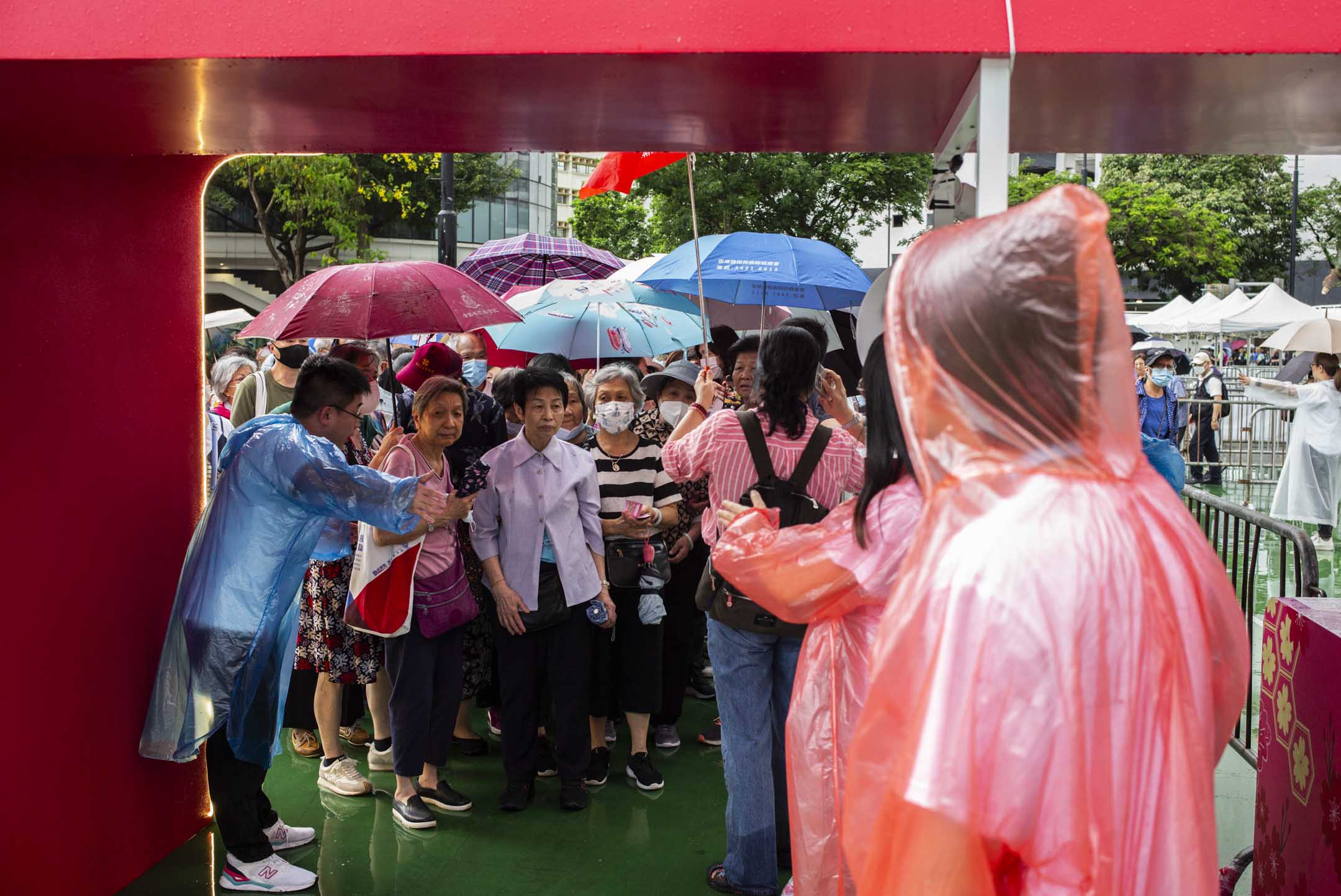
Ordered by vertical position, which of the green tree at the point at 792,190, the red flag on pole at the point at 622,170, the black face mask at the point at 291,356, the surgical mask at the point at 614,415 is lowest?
the surgical mask at the point at 614,415

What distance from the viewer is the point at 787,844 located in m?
4.28

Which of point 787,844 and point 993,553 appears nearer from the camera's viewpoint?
point 993,553

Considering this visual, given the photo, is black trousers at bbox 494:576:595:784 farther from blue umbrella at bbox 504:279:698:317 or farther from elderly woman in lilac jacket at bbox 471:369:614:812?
blue umbrella at bbox 504:279:698:317

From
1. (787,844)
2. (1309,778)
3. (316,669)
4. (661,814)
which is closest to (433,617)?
(316,669)

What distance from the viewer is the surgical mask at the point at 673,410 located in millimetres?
5941

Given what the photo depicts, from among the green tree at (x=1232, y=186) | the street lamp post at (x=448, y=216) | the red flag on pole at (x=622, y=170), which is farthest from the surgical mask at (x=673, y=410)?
the green tree at (x=1232, y=186)

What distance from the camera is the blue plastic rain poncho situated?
149 inches

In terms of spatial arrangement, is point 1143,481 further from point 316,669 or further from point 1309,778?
point 316,669

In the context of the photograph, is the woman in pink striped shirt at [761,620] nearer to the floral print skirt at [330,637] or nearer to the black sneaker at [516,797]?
the black sneaker at [516,797]

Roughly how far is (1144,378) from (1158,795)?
12.7 meters

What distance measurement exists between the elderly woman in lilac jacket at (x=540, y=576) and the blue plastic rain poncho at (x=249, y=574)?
94 cm

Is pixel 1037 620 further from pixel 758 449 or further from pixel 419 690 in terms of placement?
pixel 419 690

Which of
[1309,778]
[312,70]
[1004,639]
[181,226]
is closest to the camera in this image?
[1004,639]

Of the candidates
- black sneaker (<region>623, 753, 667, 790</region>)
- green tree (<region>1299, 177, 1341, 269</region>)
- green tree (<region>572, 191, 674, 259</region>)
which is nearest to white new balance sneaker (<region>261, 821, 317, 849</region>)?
black sneaker (<region>623, 753, 667, 790</region>)
